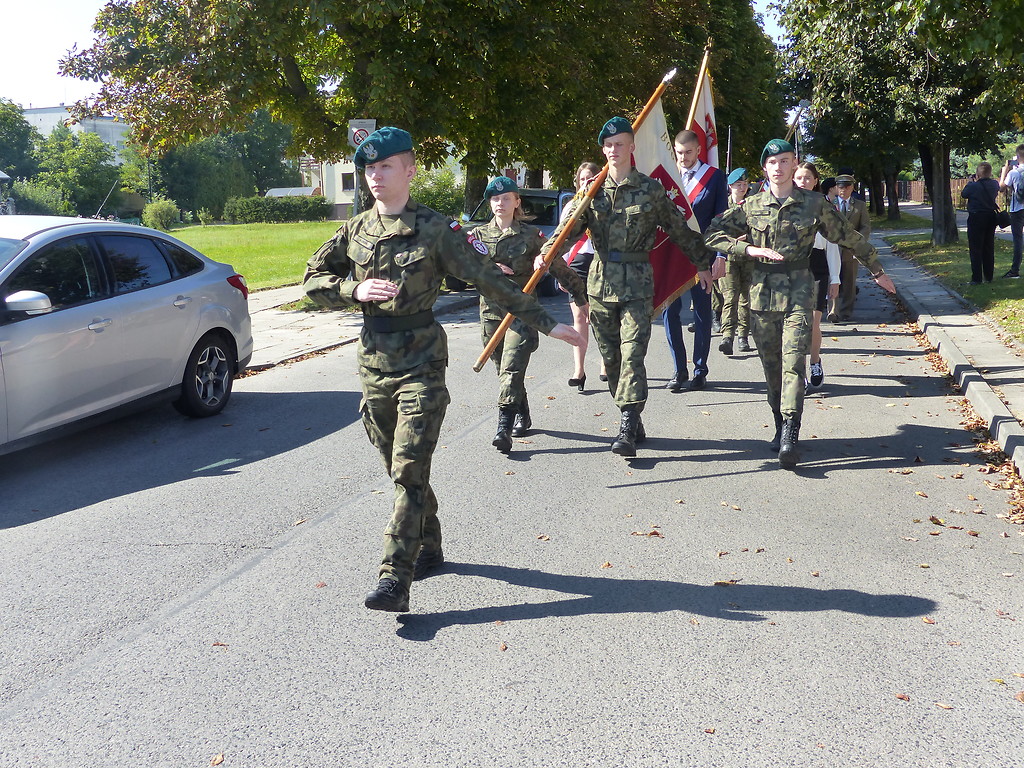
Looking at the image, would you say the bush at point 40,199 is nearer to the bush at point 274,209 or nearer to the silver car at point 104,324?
the bush at point 274,209

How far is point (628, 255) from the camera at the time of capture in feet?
23.5

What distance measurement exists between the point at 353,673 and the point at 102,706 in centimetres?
91

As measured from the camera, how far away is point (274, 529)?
5785mm

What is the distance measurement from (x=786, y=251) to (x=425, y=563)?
11.2ft

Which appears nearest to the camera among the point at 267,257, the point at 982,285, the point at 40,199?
the point at 982,285

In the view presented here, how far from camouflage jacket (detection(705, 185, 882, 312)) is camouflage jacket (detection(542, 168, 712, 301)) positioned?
0.30 metres

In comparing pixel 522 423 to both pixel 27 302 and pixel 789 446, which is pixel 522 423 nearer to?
pixel 789 446

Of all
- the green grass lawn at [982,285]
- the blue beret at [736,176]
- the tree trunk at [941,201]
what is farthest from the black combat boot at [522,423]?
the tree trunk at [941,201]

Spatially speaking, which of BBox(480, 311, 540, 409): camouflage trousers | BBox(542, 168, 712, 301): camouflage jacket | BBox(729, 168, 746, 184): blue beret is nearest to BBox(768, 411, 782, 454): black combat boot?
BBox(542, 168, 712, 301): camouflage jacket

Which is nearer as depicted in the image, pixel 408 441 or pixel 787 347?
pixel 408 441

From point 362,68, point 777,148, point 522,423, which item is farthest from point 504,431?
point 362,68

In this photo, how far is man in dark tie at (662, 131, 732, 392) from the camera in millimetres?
9242

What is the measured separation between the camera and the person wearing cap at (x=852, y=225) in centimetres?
1291

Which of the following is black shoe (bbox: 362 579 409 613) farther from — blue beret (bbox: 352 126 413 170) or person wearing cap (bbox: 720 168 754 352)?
person wearing cap (bbox: 720 168 754 352)
